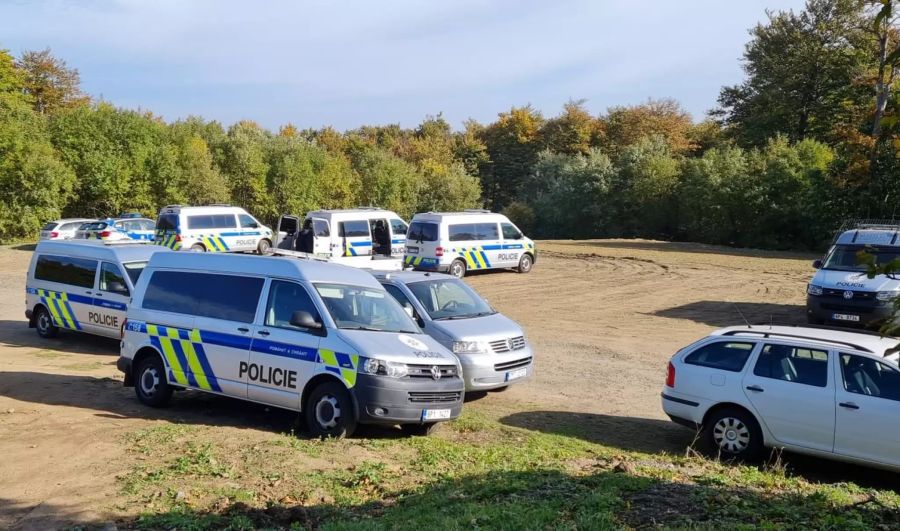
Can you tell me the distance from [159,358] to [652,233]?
47873 millimetres

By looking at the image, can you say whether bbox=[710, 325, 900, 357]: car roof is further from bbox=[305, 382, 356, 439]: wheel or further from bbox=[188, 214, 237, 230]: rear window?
bbox=[188, 214, 237, 230]: rear window

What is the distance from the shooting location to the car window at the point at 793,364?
8797 millimetres

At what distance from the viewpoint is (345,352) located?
29.2 feet

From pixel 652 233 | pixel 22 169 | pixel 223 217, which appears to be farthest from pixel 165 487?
pixel 652 233

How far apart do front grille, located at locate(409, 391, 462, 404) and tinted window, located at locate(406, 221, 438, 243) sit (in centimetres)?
1687

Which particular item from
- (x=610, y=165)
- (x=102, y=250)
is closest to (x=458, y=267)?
(x=102, y=250)

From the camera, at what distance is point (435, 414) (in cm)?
914

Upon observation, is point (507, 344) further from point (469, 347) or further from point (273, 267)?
point (273, 267)

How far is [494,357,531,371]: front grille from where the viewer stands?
11328mm

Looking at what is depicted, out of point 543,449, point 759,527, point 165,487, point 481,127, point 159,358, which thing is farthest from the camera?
point 481,127

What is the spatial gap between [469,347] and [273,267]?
9.91ft

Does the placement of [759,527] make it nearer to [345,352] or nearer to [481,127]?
[345,352]

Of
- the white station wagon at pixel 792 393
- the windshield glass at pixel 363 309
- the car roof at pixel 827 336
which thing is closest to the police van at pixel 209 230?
the windshield glass at pixel 363 309

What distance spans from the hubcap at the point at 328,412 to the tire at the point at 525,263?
66.5ft
